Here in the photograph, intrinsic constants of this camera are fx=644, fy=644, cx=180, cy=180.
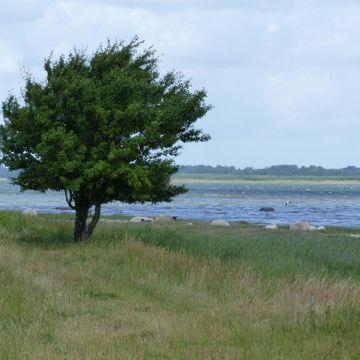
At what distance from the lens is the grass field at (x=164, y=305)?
866 cm

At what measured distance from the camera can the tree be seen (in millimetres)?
20484

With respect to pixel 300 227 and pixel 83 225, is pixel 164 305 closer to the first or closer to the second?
pixel 83 225

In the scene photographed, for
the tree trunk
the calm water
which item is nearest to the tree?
the tree trunk

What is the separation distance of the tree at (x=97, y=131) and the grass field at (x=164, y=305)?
2.12 m

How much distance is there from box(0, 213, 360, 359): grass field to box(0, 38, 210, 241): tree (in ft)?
6.96

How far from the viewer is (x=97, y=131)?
21.7m

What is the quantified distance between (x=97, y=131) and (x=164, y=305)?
10915 mm

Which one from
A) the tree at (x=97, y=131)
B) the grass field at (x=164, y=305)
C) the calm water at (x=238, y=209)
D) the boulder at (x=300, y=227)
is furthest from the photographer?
the calm water at (x=238, y=209)

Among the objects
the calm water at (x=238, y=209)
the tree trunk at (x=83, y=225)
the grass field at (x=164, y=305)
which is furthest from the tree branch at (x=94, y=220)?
the calm water at (x=238, y=209)

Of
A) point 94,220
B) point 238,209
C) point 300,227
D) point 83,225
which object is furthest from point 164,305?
point 238,209

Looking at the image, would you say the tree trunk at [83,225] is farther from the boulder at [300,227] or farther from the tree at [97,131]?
the boulder at [300,227]

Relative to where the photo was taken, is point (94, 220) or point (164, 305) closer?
point (164, 305)

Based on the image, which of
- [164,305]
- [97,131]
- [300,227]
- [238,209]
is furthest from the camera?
[238,209]

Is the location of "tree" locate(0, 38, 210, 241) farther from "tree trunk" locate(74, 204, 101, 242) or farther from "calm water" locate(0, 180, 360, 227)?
"calm water" locate(0, 180, 360, 227)
